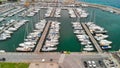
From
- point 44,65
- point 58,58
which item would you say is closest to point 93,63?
point 58,58

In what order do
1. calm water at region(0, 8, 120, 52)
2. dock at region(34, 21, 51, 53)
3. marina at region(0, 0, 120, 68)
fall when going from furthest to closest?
calm water at region(0, 8, 120, 52)
dock at region(34, 21, 51, 53)
marina at region(0, 0, 120, 68)

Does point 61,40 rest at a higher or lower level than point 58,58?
lower

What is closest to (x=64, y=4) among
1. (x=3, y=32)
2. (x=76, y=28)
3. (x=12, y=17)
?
(x=12, y=17)

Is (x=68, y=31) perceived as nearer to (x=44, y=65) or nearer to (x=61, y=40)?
(x=61, y=40)

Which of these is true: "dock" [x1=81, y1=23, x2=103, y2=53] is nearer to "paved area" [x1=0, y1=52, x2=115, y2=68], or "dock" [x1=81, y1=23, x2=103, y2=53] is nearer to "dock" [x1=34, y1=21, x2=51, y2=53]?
"paved area" [x1=0, y1=52, x2=115, y2=68]

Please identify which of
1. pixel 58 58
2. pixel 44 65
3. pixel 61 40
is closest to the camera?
pixel 44 65

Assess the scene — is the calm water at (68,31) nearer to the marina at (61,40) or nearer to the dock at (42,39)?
the marina at (61,40)

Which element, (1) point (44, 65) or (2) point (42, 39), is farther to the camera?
(2) point (42, 39)

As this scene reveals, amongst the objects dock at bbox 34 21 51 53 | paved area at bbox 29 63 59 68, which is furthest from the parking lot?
dock at bbox 34 21 51 53
